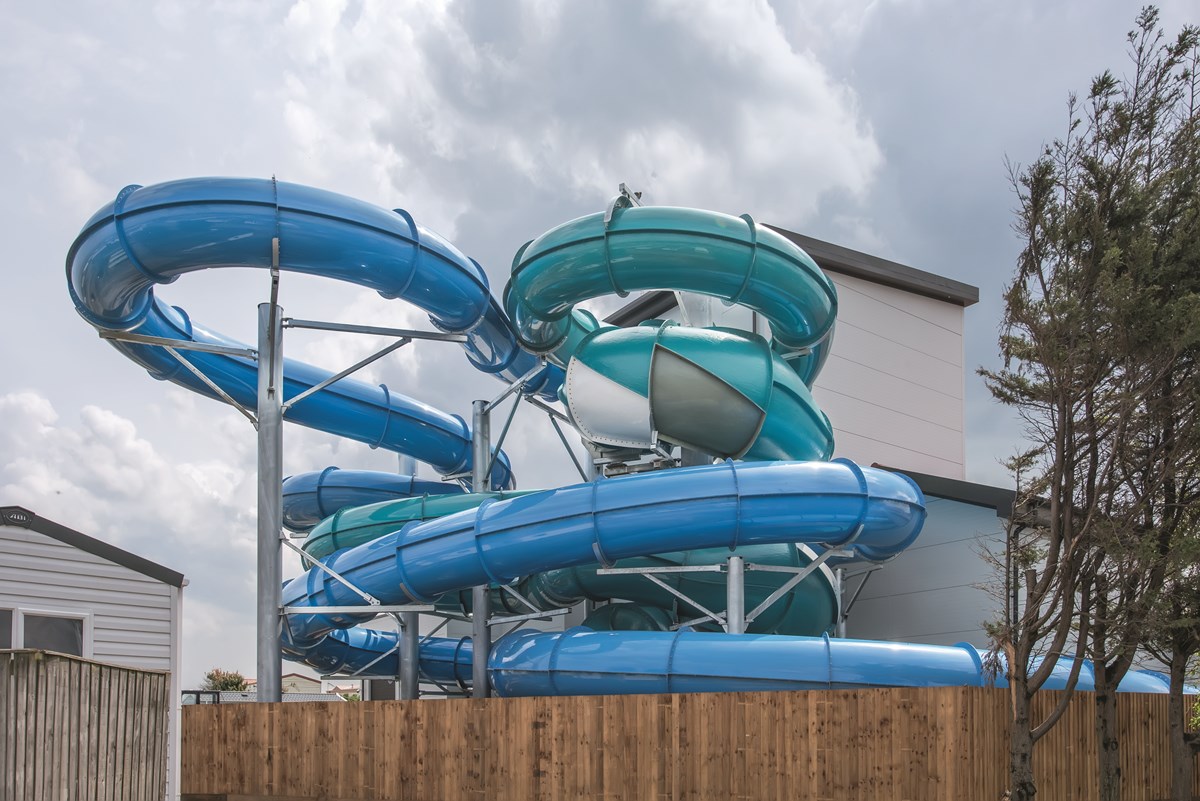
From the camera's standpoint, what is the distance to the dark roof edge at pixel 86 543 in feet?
43.2

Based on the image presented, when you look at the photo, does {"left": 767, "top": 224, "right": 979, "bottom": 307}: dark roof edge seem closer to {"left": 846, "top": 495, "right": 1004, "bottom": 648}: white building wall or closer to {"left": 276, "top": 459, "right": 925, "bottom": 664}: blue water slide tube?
{"left": 846, "top": 495, "right": 1004, "bottom": 648}: white building wall

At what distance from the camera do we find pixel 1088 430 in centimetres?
1130

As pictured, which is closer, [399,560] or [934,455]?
[399,560]

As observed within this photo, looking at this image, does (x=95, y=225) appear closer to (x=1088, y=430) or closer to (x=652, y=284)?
(x=652, y=284)

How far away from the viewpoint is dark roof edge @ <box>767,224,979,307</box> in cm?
2473

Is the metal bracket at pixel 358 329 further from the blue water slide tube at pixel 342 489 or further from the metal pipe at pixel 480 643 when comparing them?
the blue water slide tube at pixel 342 489

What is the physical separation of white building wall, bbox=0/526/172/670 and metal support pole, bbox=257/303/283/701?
112 inches

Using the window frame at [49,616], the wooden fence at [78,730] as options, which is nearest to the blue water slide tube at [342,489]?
the window frame at [49,616]

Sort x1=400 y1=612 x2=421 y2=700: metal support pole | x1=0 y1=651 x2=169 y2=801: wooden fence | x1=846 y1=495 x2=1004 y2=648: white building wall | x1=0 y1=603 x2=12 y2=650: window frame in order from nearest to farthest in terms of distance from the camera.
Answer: x1=0 y1=651 x2=169 y2=801: wooden fence < x1=0 y1=603 x2=12 y2=650: window frame < x1=846 y1=495 x2=1004 y2=648: white building wall < x1=400 y1=612 x2=421 y2=700: metal support pole

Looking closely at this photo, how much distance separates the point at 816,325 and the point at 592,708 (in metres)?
7.52

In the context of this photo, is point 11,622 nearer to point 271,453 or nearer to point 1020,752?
point 271,453

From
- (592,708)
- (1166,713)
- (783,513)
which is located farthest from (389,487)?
(1166,713)

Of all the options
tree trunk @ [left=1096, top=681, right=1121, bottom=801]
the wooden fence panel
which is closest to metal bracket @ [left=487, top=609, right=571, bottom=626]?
the wooden fence panel

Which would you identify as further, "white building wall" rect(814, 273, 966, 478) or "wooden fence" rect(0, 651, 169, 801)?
"white building wall" rect(814, 273, 966, 478)
